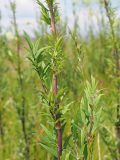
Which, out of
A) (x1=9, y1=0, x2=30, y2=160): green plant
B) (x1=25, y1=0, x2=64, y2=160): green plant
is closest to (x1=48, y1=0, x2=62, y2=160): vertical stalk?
(x1=25, y1=0, x2=64, y2=160): green plant

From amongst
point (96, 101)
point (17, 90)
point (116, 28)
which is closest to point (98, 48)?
point (17, 90)

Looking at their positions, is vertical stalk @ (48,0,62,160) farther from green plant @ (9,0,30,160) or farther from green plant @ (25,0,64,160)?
green plant @ (9,0,30,160)

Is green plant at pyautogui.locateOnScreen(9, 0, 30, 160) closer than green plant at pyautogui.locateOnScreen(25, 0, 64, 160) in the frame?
No

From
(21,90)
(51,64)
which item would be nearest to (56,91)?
(51,64)

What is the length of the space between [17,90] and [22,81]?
10 cm

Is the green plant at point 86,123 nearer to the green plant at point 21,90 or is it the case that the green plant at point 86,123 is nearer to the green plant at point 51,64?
the green plant at point 51,64

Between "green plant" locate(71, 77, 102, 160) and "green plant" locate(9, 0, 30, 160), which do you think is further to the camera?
"green plant" locate(9, 0, 30, 160)

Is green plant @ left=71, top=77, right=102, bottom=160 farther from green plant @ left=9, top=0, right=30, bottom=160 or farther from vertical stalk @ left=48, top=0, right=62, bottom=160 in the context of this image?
green plant @ left=9, top=0, right=30, bottom=160

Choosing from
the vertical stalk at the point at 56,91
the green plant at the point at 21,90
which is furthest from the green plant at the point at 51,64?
the green plant at the point at 21,90

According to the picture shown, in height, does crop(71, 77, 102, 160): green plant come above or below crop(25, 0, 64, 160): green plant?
below

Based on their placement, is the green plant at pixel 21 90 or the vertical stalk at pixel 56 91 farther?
the green plant at pixel 21 90

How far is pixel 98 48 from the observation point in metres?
7.32

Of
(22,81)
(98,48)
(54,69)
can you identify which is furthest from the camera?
(98,48)

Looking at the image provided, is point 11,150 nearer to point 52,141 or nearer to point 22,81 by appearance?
point 22,81
